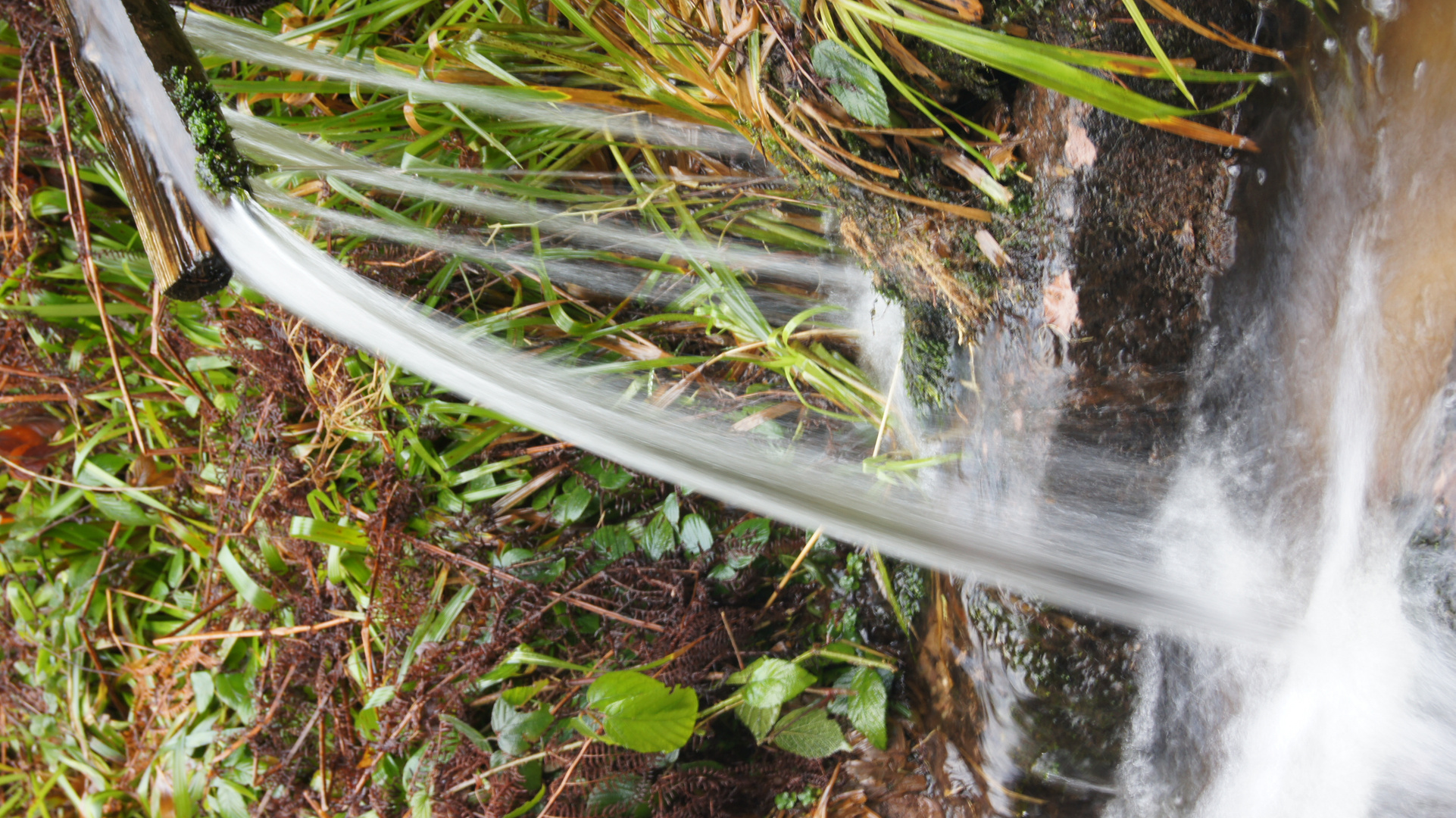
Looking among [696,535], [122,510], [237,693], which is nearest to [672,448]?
[696,535]

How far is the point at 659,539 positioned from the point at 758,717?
0.39 metres

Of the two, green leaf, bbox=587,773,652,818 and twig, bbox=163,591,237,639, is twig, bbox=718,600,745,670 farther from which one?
twig, bbox=163,591,237,639

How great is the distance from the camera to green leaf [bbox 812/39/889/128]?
0.85 metres

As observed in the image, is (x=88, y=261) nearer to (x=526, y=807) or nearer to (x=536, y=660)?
(x=536, y=660)

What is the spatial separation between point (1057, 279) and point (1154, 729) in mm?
662

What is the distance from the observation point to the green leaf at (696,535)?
1.43m

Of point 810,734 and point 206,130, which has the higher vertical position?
point 206,130

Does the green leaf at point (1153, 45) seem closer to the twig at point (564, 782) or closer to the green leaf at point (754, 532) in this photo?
the green leaf at point (754, 532)

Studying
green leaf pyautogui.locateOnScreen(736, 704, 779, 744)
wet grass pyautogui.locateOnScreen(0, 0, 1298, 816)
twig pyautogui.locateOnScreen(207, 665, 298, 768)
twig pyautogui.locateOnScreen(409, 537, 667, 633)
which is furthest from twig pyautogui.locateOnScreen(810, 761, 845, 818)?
twig pyautogui.locateOnScreen(207, 665, 298, 768)

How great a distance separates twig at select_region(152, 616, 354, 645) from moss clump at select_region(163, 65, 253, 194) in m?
0.99

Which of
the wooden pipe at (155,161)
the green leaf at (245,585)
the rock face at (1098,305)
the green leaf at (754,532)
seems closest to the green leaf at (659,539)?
the green leaf at (754,532)

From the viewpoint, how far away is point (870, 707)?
4.23 feet

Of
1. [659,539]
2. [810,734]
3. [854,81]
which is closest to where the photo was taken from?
[854,81]

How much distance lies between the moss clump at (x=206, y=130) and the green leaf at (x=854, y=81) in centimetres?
88
